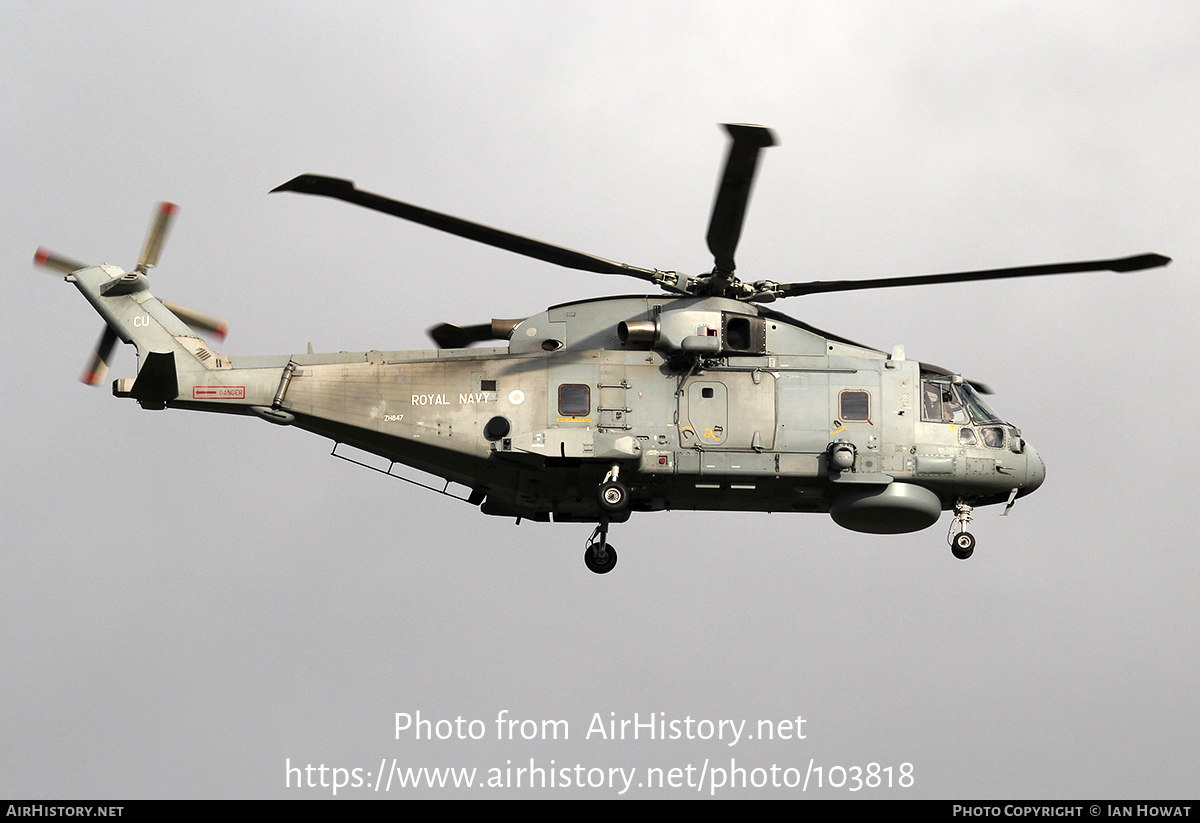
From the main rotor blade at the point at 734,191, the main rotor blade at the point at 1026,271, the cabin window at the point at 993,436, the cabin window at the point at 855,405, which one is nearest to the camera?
the main rotor blade at the point at 734,191

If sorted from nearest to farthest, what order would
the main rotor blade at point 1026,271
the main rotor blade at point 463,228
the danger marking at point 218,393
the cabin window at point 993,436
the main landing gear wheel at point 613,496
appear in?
the main rotor blade at point 463,228, the main rotor blade at point 1026,271, the main landing gear wheel at point 613,496, the danger marking at point 218,393, the cabin window at point 993,436

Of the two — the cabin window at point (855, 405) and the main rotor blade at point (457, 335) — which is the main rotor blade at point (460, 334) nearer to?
the main rotor blade at point (457, 335)

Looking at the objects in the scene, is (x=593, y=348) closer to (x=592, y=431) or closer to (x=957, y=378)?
(x=592, y=431)

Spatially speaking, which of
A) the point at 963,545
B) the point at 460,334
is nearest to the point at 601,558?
the point at 460,334

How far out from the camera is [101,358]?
2736cm

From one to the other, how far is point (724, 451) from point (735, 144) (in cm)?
608

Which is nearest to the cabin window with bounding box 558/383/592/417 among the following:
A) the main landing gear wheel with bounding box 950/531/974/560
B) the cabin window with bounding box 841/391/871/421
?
the cabin window with bounding box 841/391/871/421

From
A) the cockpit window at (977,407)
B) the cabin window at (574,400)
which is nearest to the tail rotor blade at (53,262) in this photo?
the cabin window at (574,400)

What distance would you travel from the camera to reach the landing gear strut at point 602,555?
27.3 m

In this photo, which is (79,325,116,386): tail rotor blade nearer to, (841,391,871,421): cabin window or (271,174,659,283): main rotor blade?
(271,174,659,283): main rotor blade

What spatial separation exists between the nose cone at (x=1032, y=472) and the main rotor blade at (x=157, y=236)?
56.0 feet

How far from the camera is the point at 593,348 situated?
26.8 meters

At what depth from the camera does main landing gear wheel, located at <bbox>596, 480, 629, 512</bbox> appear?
25.8m
